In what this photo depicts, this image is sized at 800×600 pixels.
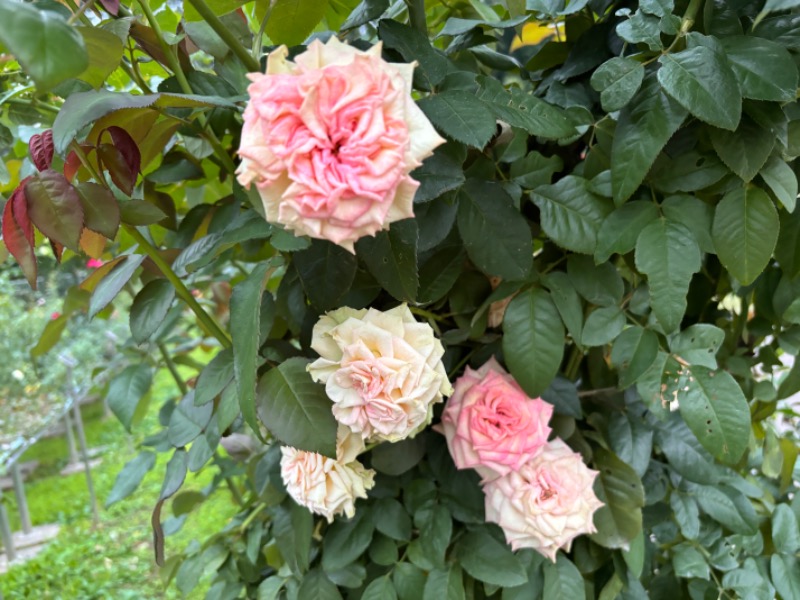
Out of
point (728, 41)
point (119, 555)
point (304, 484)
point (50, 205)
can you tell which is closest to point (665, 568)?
point (304, 484)

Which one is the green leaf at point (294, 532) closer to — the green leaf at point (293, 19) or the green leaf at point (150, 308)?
the green leaf at point (150, 308)

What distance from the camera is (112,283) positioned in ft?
1.77

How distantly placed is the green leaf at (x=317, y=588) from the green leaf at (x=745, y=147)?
1.80 ft

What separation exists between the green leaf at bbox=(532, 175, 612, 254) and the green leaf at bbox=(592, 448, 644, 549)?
0.26m

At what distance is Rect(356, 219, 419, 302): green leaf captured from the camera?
43cm

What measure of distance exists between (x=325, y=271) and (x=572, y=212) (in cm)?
21

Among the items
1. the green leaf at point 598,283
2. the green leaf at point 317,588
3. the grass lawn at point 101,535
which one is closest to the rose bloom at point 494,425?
the green leaf at point 598,283

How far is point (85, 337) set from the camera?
3.17 metres

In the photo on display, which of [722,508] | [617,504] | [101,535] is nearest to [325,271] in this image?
[617,504]

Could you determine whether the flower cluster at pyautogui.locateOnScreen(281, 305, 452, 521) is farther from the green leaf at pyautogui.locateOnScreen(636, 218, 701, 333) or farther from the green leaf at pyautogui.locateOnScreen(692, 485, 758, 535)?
the green leaf at pyautogui.locateOnScreen(692, 485, 758, 535)

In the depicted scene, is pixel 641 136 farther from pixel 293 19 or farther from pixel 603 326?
pixel 293 19

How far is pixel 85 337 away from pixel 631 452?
315 cm

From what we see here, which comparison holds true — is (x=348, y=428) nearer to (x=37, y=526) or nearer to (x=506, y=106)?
(x=506, y=106)

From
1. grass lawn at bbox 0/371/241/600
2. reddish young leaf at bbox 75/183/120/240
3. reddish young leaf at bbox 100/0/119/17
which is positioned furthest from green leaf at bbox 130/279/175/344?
grass lawn at bbox 0/371/241/600
